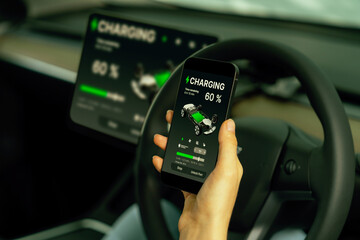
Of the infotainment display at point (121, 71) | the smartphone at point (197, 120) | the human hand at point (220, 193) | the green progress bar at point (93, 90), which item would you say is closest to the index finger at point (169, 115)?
the smartphone at point (197, 120)

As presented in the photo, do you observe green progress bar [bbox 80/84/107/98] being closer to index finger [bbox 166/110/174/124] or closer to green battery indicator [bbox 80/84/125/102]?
green battery indicator [bbox 80/84/125/102]

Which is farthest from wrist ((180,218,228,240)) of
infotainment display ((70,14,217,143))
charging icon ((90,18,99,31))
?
charging icon ((90,18,99,31))

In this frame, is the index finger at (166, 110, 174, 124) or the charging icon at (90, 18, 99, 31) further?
the charging icon at (90, 18, 99, 31)

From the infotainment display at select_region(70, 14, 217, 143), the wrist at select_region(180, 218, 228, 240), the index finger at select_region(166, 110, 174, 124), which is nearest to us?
the wrist at select_region(180, 218, 228, 240)

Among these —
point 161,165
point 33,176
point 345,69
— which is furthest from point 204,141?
point 33,176

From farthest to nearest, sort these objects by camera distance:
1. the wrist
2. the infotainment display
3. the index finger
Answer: the infotainment display
the index finger
the wrist

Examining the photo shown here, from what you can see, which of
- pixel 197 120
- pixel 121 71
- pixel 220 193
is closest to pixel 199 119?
pixel 197 120

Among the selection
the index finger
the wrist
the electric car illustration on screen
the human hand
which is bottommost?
the wrist

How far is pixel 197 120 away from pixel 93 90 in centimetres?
48

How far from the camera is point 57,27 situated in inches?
70.4

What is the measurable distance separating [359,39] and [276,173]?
0.67 metres

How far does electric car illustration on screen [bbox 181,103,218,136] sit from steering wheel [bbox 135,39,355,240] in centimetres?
7

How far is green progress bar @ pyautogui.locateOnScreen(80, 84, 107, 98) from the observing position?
3.76ft

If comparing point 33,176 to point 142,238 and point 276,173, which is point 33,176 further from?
point 276,173
